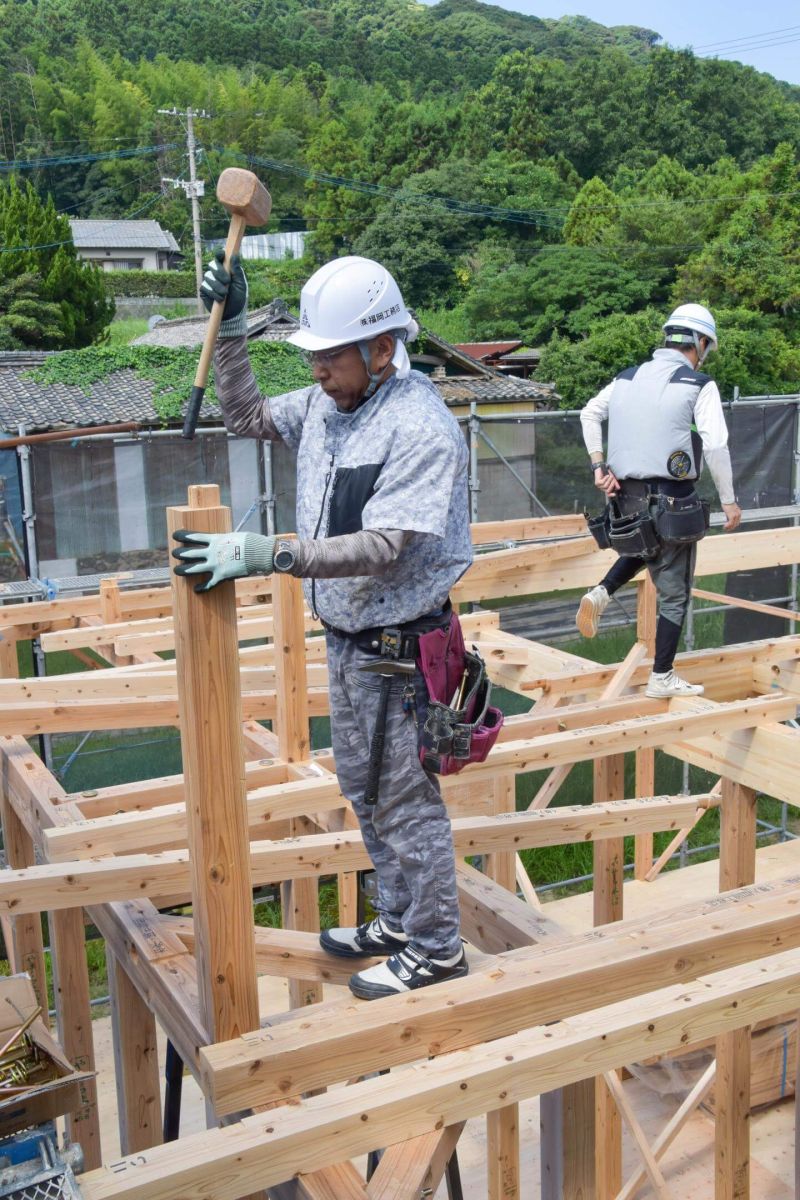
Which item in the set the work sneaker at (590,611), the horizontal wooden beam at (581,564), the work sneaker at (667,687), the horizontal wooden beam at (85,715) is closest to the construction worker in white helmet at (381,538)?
the horizontal wooden beam at (85,715)

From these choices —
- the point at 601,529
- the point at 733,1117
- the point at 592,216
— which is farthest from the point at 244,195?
the point at 592,216

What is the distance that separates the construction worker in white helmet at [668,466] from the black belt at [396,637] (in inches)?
105

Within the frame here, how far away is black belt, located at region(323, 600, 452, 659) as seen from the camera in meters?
2.67

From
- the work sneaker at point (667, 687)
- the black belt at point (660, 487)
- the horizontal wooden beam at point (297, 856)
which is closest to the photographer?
the horizontal wooden beam at point (297, 856)

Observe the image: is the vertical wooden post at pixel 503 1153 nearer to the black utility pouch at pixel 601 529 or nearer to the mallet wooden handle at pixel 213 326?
the mallet wooden handle at pixel 213 326

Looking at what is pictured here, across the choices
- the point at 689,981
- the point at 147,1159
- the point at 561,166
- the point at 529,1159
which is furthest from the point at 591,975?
the point at 561,166

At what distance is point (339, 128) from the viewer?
223 ft

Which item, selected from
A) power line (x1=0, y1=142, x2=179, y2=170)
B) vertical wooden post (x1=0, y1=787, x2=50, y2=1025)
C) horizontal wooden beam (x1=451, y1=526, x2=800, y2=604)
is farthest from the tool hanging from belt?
power line (x1=0, y1=142, x2=179, y2=170)

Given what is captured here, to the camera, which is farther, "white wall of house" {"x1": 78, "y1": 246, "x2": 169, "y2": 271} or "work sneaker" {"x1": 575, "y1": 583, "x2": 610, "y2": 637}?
"white wall of house" {"x1": 78, "y1": 246, "x2": 169, "y2": 271}

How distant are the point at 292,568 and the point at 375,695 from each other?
0.53 m

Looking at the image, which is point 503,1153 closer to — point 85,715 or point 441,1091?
point 441,1091

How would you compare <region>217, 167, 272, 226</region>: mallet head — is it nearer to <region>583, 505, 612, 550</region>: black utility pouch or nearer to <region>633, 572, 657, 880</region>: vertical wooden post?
<region>583, 505, 612, 550</region>: black utility pouch

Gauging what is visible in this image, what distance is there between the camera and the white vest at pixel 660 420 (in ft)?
17.0

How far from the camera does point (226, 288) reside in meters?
2.64
